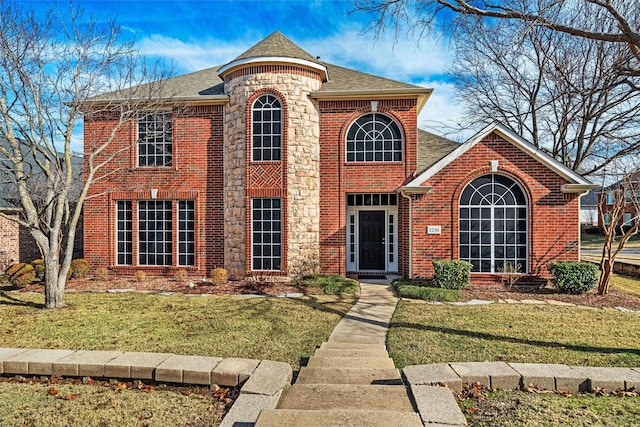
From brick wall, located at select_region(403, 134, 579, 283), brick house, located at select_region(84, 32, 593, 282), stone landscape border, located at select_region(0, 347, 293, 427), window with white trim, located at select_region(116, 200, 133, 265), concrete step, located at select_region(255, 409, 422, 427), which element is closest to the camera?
concrete step, located at select_region(255, 409, 422, 427)

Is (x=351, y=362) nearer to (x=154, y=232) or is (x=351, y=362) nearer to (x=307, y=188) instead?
(x=307, y=188)

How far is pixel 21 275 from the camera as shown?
12.1 m

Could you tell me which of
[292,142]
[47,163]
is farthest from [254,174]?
[47,163]

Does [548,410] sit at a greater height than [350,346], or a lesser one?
greater

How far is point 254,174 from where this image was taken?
13078 millimetres

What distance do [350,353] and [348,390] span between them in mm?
1793

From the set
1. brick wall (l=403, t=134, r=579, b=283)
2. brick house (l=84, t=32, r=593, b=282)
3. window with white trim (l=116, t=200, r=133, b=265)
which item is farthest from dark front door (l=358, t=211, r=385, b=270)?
window with white trim (l=116, t=200, r=133, b=265)

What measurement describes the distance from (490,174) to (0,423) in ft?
39.2

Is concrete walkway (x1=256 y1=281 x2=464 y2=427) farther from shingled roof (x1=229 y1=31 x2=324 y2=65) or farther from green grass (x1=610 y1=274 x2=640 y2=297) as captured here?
shingled roof (x1=229 y1=31 x2=324 y2=65)

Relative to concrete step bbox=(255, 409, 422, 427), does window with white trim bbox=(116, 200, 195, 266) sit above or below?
above

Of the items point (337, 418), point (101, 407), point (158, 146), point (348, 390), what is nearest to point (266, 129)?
point (158, 146)

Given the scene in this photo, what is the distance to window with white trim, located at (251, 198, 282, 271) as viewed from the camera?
42.7 ft

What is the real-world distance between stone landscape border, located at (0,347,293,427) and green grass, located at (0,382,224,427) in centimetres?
18

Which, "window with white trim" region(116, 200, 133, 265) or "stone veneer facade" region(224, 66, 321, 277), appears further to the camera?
"window with white trim" region(116, 200, 133, 265)
